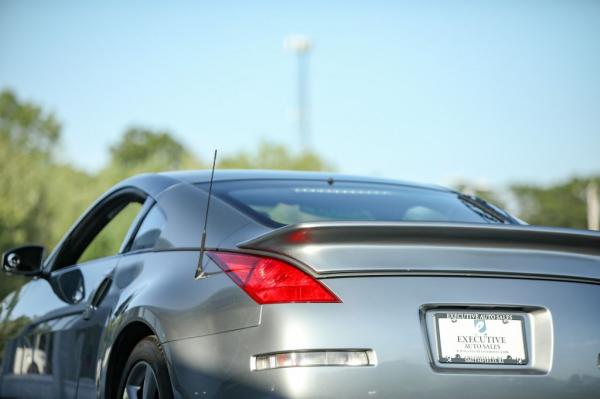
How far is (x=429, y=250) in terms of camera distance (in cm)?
356

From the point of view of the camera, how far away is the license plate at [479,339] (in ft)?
11.3

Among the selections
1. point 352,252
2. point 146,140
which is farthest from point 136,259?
point 146,140

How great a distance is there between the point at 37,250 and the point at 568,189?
10925 centimetres

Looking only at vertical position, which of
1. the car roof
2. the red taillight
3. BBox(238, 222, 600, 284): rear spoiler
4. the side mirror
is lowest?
the red taillight

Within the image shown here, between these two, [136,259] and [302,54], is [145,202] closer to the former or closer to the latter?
[136,259]

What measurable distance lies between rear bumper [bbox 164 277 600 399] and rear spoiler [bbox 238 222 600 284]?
0.04 m

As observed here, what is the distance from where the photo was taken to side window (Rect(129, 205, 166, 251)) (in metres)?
4.62

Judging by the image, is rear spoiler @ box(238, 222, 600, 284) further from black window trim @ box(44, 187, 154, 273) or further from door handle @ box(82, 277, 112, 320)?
black window trim @ box(44, 187, 154, 273)

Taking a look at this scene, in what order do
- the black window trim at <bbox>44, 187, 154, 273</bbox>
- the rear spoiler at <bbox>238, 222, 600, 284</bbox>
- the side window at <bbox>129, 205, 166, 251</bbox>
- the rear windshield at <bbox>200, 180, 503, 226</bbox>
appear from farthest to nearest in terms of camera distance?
the black window trim at <bbox>44, 187, 154, 273</bbox> < the rear windshield at <bbox>200, 180, 503, 226</bbox> < the side window at <bbox>129, 205, 166, 251</bbox> < the rear spoiler at <bbox>238, 222, 600, 284</bbox>

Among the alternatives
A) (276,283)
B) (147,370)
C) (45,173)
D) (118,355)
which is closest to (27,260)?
(118,355)

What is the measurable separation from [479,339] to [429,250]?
1.09 feet

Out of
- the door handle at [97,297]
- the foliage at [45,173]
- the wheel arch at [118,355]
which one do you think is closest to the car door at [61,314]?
the door handle at [97,297]

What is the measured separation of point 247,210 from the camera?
425 centimetres

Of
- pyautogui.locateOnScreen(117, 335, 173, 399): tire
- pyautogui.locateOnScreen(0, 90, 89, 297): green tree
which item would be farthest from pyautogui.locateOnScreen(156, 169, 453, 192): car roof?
pyautogui.locateOnScreen(0, 90, 89, 297): green tree
